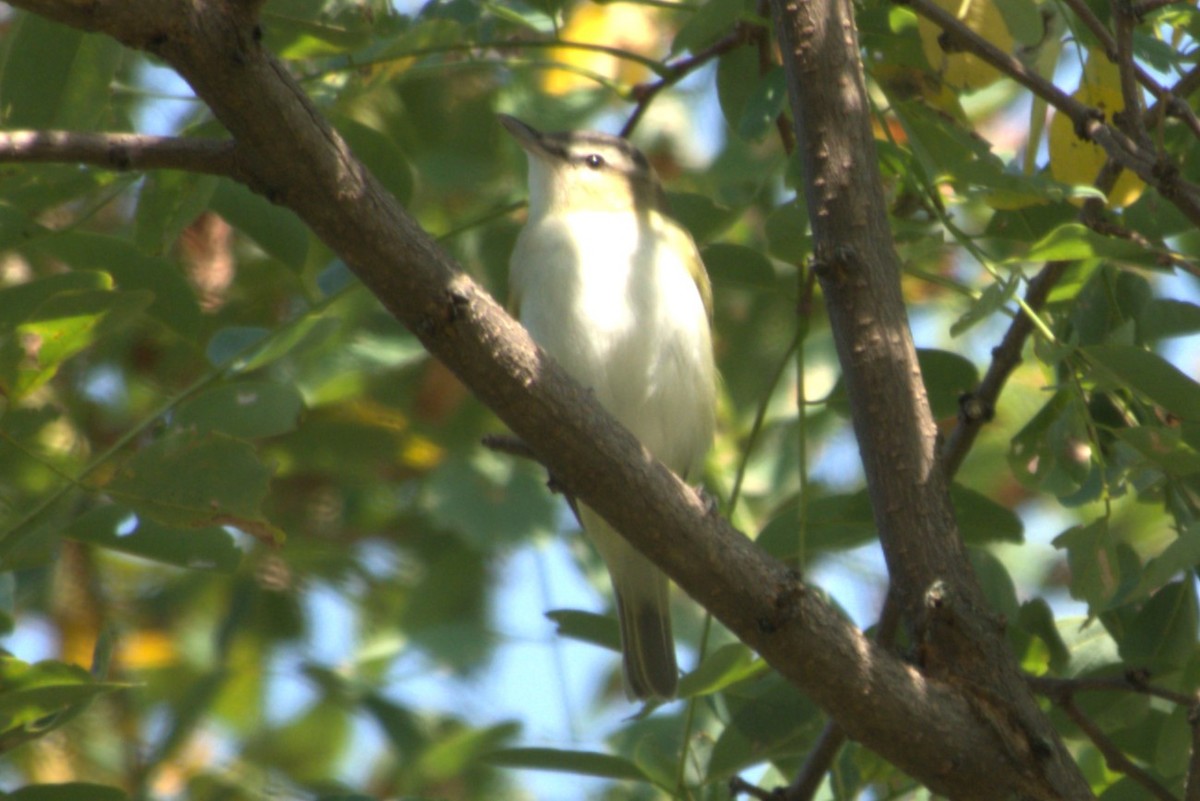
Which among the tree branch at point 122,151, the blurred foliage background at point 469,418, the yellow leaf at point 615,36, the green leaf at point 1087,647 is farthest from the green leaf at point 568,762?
the yellow leaf at point 615,36

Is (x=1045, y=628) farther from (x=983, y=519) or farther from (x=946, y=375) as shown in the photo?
(x=946, y=375)

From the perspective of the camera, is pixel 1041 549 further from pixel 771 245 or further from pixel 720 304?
pixel 771 245

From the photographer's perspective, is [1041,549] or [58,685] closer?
[58,685]

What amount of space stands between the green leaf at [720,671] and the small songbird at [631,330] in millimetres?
1155

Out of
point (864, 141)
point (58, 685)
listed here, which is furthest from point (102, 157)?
point (864, 141)

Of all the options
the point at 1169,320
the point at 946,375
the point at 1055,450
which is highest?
the point at 946,375

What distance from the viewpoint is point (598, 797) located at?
454 centimetres

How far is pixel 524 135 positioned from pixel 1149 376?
2349 millimetres

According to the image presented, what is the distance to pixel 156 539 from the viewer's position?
2.69 meters

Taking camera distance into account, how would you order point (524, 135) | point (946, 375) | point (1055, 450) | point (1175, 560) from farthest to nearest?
1. point (524, 135)
2. point (946, 375)
3. point (1055, 450)
4. point (1175, 560)

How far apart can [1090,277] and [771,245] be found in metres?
0.69

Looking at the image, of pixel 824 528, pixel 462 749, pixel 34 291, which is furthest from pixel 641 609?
pixel 34 291

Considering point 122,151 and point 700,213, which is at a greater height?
point 700,213

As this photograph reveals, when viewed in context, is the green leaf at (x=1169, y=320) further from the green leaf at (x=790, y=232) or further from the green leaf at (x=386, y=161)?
the green leaf at (x=386, y=161)
